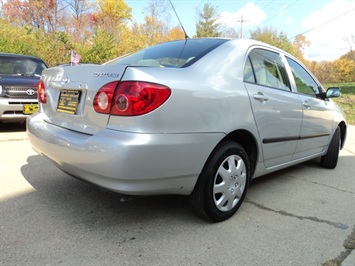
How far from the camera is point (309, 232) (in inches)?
100

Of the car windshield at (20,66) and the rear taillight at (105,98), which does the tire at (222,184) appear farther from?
the car windshield at (20,66)

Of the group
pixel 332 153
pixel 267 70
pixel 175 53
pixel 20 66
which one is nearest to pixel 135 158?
pixel 175 53

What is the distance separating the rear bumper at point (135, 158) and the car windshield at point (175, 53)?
65 cm

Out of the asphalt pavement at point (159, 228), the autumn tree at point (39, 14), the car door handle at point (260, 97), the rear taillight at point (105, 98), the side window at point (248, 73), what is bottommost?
the asphalt pavement at point (159, 228)

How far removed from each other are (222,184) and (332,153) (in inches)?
103

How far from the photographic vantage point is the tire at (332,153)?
4.45 m

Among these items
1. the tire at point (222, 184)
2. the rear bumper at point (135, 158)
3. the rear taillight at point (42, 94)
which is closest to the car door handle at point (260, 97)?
the tire at point (222, 184)

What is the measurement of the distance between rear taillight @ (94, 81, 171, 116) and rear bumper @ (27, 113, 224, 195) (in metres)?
0.14

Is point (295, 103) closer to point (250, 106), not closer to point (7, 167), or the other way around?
point (250, 106)

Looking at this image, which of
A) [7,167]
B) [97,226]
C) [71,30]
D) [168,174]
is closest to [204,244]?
[168,174]

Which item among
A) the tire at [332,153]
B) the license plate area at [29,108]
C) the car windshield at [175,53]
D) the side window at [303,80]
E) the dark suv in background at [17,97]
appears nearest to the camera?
the car windshield at [175,53]

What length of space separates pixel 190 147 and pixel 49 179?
73.0 inches

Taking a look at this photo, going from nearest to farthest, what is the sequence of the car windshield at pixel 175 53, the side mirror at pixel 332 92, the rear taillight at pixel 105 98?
the rear taillight at pixel 105 98 → the car windshield at pixel 175 53 → the side mirror at pixel 332 92

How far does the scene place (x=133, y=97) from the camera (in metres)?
2.03
